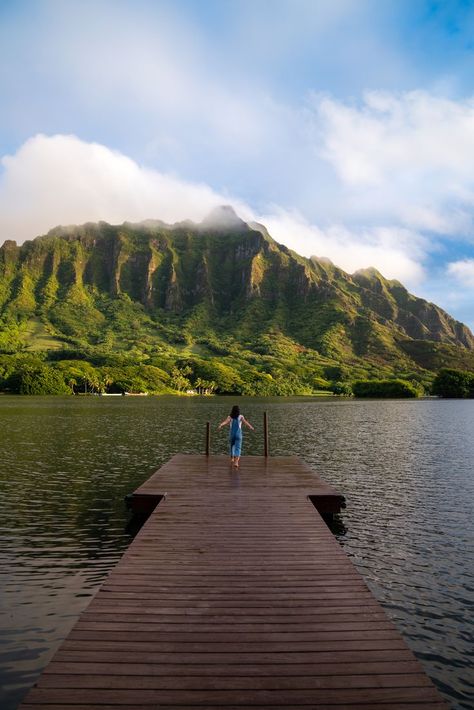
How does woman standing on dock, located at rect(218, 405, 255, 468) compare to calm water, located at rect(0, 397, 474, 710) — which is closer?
calm water, located at rect(0, 397, 474, 710)

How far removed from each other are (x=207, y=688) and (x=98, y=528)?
1558 cm

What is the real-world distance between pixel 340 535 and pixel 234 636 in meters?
13.1

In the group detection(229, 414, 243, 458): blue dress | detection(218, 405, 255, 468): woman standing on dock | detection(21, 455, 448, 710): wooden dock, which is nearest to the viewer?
detection(21, 455, 448, 710): wooden dock

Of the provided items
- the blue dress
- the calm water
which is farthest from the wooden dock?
the blue dress

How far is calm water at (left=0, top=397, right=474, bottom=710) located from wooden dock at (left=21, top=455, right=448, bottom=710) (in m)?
2.23

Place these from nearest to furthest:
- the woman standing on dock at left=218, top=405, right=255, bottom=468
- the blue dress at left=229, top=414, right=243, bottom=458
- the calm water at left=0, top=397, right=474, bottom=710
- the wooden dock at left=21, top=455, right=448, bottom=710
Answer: the wooden dock at left=21, top=455, right=448, bottom=710
the calm water at left=0, top=397, right=474, bottom=710
the woman standing on dock at left=218, top=405, right=255, bottom=468
the blue dress at left=229, top=414, right=243, bottom=458

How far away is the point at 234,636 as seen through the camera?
355 inches

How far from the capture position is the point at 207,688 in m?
7.31

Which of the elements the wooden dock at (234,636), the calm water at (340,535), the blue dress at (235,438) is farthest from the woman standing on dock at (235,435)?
the wooden dock at (234,636)

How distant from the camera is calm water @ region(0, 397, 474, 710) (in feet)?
39.6

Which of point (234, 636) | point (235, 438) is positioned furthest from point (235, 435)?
point (234, 636)

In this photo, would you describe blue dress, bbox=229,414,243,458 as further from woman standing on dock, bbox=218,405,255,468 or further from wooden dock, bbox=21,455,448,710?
wooden dock, bbox=21,455,448,710

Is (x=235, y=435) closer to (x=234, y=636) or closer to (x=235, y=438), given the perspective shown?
(x=235, y=438)

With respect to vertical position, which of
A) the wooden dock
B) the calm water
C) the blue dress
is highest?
the blue dress
